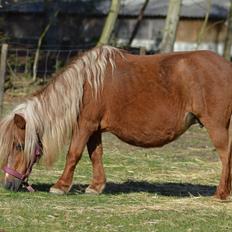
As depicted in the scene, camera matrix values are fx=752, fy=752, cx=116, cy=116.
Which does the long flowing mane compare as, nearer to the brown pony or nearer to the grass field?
the brown pony

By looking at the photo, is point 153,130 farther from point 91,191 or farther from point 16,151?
point 16,151

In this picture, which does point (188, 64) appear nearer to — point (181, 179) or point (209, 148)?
point (181, 179)

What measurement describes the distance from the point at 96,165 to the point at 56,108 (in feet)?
3.06

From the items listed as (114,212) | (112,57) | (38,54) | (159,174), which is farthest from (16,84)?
(114,212)

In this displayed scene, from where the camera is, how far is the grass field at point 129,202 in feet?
21.4

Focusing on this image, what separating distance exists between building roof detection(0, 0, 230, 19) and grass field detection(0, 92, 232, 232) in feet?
85.5

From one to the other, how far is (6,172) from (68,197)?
27.1 inches

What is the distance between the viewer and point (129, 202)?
764cm

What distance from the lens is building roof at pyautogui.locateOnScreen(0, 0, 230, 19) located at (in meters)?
37.7

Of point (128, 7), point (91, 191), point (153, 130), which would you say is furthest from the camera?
point (128, 7)

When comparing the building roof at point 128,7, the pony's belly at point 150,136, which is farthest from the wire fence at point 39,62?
the building roof at point 128,7

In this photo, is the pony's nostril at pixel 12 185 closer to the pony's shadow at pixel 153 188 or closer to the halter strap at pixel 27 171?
the halter strap at pixel 27 171

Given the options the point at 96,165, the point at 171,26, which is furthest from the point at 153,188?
the point at 171,26

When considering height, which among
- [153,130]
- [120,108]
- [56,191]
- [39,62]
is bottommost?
[56,191]
